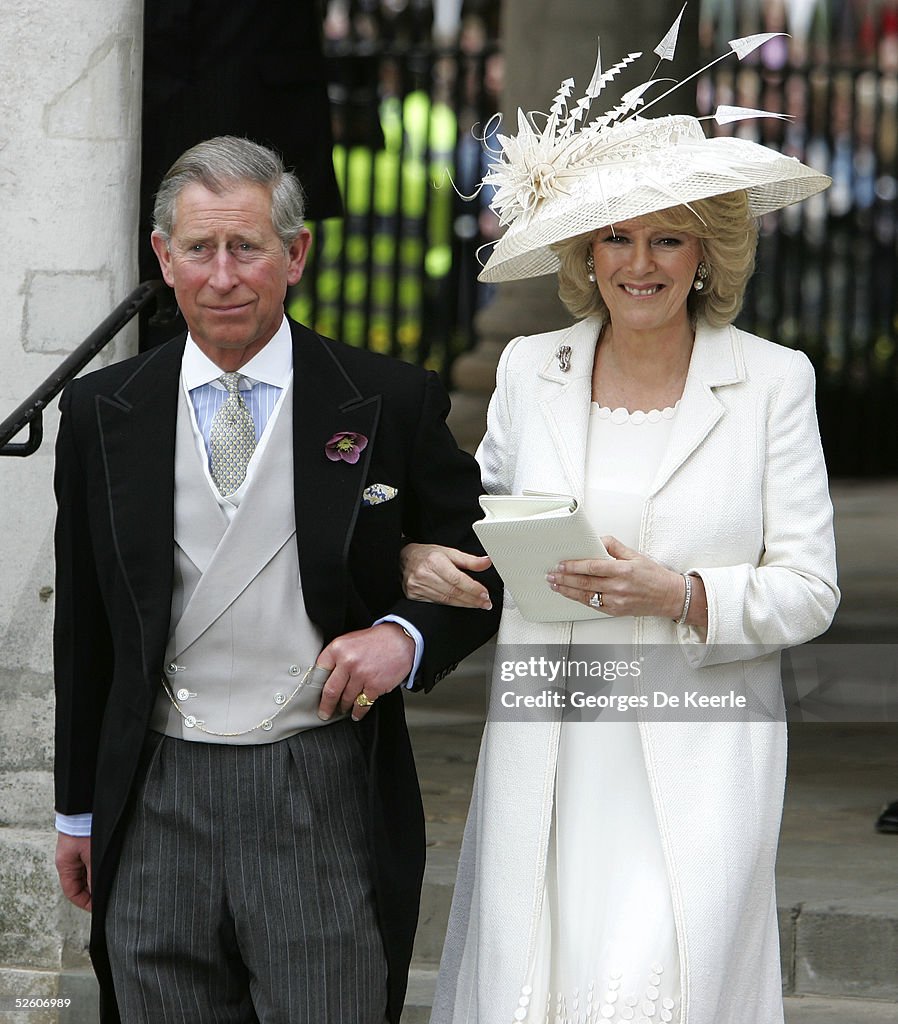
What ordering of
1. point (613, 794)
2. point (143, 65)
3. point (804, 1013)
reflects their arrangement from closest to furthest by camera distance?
point (613, 794), point (804, 1013), point (143, 65)

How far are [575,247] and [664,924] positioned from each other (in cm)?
117

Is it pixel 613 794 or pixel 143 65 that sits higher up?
pixel 143 65

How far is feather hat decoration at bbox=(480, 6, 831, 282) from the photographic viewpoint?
115 inches

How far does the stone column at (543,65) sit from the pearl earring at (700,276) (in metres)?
5.64

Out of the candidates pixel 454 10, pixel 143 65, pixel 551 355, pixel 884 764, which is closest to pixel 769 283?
pixel 454 10

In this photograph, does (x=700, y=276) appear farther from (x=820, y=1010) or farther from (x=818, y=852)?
(x=818, y=852)

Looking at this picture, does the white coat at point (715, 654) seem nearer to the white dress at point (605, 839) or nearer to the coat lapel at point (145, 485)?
the white dress at point (605, 839)

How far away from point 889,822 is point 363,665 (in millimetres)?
2657

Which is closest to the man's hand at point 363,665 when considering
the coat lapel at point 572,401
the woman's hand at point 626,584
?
the woman's hand at point 626,584

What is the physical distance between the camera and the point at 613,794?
2990 millimetres

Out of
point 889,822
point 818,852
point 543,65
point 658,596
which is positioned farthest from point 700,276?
point 543,65

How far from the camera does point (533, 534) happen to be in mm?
2750

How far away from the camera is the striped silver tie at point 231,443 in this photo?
9.30 ft

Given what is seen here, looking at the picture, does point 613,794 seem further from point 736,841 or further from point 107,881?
point 107,881
